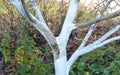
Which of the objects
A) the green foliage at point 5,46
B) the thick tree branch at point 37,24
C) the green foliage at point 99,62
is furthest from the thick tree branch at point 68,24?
the green foliage at point 5,46

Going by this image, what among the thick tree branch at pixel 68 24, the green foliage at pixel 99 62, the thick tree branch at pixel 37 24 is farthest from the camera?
the green foliage at pixel 99 62

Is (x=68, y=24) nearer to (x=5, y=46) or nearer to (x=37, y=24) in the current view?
(x=37, y=24)

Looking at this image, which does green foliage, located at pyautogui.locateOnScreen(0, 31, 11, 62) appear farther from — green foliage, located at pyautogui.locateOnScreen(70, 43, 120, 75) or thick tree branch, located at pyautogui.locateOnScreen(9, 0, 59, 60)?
thick tree branch, located at pyautogui.locateOnScreen(9, 0, 59, 60)

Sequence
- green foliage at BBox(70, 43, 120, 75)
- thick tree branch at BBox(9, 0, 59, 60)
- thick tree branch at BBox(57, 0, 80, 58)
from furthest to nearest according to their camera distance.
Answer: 1. green foliage at BBox(70, 43, 120, 75)
2. thick tree branch at BBox(57, 0, 80, 58)
3. thick tree branch at BBox(9, 0, 59, 60)

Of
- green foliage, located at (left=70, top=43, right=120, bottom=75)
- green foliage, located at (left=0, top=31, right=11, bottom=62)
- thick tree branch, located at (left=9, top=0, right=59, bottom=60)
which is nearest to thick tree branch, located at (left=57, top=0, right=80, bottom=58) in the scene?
thick tree branch, located at (left=9, top=0, right=59, bottom=60)

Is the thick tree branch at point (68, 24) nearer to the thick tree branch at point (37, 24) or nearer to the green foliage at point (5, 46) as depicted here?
the thick tree branch at point (37, 24)

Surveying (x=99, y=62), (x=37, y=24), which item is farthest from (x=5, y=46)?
(x=37, y=24)

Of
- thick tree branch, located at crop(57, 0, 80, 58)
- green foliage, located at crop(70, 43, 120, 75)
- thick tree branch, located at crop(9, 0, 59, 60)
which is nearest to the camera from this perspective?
thick tree branch, located at crop(9, 0, 59, 60)

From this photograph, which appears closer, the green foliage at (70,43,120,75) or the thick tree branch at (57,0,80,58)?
the thick tree branch at (57,0,80,58)

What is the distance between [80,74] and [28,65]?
71 centimetres

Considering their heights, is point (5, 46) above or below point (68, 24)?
above

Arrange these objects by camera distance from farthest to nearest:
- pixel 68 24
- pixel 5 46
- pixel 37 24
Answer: pixel 5 46 < pixel 68 24 < pixel 37 24

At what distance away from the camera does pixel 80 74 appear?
13.6 feet

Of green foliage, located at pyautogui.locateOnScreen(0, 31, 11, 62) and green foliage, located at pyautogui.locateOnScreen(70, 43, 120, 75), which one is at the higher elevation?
green foliage, located at pyautogui.locateOnScreen(0, 31, 11, 62)
